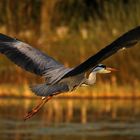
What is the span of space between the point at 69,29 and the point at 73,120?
432 inches

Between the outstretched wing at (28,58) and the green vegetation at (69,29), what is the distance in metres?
10.3

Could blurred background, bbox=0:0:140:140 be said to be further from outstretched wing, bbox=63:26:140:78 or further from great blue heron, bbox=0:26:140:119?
outstretched wing, bbox=63:26:140:78

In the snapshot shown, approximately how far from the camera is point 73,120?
63.9 feet

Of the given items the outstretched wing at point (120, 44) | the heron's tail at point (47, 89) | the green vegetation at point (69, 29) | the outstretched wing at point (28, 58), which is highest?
the green vegetation at point (69, 29)

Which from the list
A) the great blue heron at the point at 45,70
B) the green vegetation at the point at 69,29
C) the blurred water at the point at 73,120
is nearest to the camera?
the great blue heron at the point at 45,70

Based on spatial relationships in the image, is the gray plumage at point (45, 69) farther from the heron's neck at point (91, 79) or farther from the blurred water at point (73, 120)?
the blurred water at point (73, 120)

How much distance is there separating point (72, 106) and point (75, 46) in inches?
160

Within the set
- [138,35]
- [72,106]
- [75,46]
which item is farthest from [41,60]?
[75,46]

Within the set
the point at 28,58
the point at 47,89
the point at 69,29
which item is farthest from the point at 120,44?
the point at 69,29

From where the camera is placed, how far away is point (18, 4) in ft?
95.1

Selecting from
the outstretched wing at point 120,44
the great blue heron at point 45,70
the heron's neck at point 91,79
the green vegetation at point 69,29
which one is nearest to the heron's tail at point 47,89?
the great blue heron at point 45,70

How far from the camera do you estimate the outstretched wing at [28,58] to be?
1319 centimetres

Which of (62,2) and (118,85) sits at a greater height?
(62,2)

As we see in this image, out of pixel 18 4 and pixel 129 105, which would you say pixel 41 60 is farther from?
pixel 18 4
